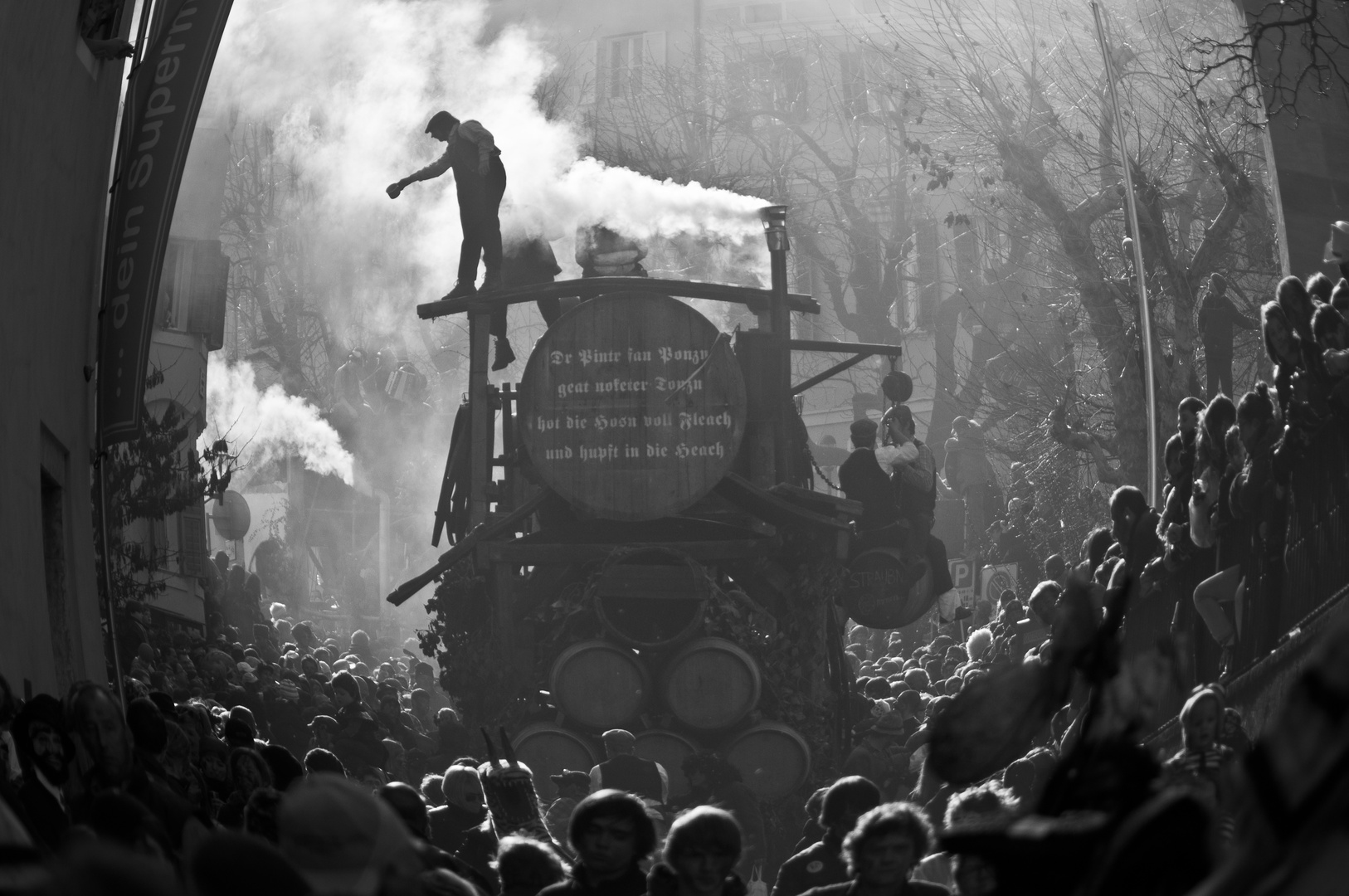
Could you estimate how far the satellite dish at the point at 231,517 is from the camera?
104 ft

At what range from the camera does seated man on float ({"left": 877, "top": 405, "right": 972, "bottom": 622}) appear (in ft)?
55.3

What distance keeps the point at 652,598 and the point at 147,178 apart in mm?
7219

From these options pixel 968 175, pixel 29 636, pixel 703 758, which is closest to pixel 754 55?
pixel 968 175

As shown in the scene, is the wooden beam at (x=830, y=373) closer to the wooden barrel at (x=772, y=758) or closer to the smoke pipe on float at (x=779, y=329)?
the smoke pipe on float at (x=779, y=329)

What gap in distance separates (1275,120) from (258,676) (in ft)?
28.4

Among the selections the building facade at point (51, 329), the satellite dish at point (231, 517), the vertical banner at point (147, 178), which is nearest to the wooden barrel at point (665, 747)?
the building facade at point (51, 329)

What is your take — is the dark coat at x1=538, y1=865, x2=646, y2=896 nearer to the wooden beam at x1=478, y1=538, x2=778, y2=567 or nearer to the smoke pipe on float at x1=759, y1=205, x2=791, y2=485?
the wooden beam at x1=478, y1=538, x2=778, y2=567

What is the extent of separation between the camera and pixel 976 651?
16.1 metres

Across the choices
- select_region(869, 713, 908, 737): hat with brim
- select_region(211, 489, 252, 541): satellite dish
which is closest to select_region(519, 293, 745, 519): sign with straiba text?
select_region(869, 713, 908, 737): hat with brim

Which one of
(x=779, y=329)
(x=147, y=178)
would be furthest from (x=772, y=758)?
(x=147, y=178)

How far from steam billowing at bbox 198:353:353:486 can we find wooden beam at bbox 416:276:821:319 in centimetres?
2060

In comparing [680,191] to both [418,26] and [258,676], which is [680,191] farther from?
[418,26]

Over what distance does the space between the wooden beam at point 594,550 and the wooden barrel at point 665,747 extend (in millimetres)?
1531

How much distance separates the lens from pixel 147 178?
9.58 meters
